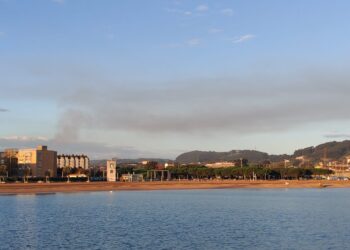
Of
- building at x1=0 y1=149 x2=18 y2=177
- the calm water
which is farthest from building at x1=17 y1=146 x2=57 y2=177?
the calm water

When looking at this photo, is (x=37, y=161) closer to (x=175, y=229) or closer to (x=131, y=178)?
(x=131, y=178)

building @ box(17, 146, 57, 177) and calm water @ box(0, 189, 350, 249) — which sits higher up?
building @ box(17, 146, 57, 177)

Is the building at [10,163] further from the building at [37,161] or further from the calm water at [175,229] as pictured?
the calm water at [175,229]

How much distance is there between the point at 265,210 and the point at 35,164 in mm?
136718

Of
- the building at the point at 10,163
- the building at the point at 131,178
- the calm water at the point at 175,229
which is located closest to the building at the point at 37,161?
the building at the point at 10,163

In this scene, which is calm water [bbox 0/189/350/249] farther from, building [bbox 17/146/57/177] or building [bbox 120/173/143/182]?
building [bbox 17/146/57/177]

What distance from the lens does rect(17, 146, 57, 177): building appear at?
192125mm

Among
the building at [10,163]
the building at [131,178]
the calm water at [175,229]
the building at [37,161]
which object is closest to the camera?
the calm water at [175,229]

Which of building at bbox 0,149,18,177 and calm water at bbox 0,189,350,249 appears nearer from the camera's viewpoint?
calm water at bbox 0,189,350,249

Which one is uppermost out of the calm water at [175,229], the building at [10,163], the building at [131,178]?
the building at [10,163]

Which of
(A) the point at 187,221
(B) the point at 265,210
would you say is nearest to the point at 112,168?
(B) the point at 265,210

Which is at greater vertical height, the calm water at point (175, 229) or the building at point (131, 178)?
the building at point (131, 178)

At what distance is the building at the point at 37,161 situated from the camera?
192125 millimetres

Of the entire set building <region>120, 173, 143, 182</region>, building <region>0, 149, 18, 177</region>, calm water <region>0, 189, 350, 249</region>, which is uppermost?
building <region>0, 149, 18, 177</region>
